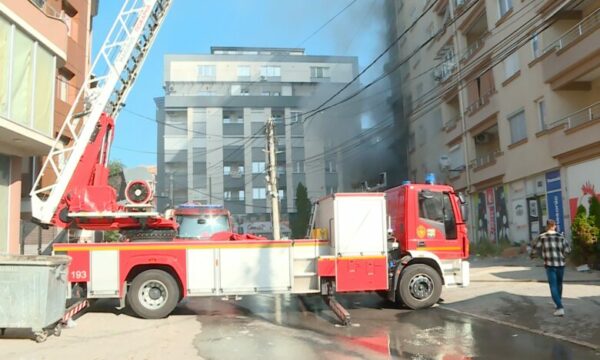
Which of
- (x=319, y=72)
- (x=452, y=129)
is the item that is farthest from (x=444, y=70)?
(x=319, y=72)

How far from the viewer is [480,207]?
984 inches

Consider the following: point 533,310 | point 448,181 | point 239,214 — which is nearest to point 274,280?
point 533,310

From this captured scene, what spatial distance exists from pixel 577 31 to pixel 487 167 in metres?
7.48

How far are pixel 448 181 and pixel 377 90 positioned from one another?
9485 millimetres

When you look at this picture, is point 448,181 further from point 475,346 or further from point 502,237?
point 475,346

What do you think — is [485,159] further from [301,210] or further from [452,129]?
[301,210]

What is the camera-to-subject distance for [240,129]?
174 ft

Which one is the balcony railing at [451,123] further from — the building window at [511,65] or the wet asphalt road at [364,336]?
the wet asphalt road at [364,336]

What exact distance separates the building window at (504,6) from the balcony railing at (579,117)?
5817 millimetres

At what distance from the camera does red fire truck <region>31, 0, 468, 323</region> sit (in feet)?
30.6

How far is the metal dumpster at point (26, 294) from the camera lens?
7172mm

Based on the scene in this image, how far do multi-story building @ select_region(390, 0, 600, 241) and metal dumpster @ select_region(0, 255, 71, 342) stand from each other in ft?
35.3

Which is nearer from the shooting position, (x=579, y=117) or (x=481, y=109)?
(x=579, y=117)

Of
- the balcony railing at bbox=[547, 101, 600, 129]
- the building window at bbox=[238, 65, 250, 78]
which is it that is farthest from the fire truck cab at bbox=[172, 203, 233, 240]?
the building window at bbox=[238, 65, 250, 78]
